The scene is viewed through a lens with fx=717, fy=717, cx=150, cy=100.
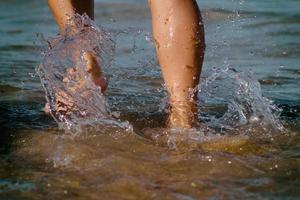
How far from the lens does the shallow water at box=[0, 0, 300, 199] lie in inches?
94.0

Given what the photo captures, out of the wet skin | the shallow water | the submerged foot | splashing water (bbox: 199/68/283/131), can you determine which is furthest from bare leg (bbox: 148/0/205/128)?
the submerged foot

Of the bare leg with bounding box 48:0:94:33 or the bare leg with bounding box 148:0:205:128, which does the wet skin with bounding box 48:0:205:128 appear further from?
the bare leg with bounding box 48:0:94:33

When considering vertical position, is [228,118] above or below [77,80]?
below

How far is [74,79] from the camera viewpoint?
3.22 meters

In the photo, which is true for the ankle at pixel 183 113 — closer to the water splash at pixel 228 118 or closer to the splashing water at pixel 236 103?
the water splash at pixel 228 118

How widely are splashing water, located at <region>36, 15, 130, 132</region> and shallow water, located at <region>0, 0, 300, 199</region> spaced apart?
72mm

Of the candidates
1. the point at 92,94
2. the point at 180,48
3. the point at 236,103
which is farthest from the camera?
the point at 236,103

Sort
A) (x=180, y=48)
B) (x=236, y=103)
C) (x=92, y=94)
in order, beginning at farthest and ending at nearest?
(x=236, y=103) → (x=92, y=94) → (x=180, y=48)

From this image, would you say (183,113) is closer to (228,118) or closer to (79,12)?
(228,118)

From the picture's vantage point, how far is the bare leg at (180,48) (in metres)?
2.79

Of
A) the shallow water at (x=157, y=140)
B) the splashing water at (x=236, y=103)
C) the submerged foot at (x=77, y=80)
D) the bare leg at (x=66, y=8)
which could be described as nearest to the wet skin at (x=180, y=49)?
the shallow water at (x=157, y=140)

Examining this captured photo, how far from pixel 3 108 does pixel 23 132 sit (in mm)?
473

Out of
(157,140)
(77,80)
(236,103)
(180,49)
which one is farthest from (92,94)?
(236,103)

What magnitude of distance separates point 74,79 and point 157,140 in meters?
0.56
